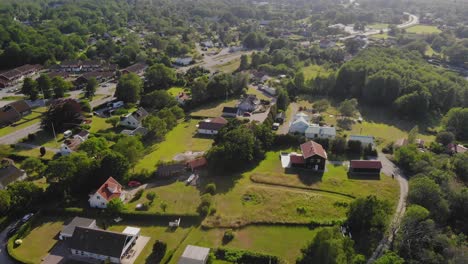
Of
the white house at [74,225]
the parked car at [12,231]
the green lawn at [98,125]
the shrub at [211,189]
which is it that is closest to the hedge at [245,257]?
the shrub at [211,189]

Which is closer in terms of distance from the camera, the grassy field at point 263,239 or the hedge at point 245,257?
the hedge at point 245,257

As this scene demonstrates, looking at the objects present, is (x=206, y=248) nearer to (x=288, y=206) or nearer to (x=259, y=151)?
(x=288, y=206)

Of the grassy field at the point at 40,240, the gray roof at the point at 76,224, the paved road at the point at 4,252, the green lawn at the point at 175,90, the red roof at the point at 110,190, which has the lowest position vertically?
the green lawn at the point at 175,90

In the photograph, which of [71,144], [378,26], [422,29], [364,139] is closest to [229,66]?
[364,139]

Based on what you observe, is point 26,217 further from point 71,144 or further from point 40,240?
point 71,144

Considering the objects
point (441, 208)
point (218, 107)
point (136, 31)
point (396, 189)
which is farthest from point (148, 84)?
point (136, 31)

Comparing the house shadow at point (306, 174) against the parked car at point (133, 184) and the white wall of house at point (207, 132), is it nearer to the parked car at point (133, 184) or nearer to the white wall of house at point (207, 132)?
the white wall of house at point (207, 132)
